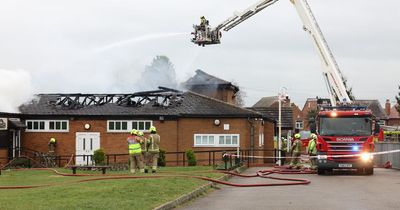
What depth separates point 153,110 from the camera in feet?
131

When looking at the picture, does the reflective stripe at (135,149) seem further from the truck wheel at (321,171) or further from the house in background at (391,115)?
the house in background at (391,115)

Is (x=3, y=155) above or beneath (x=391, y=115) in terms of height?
beneath

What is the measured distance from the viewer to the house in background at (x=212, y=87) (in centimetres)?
5066

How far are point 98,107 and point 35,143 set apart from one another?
14.7 ft

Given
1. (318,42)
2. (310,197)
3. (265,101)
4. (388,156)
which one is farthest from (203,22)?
(265,101)

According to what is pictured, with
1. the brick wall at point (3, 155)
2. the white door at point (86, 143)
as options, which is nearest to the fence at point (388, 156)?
the white door at point (86, 143)

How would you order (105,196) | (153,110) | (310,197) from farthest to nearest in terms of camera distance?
(153,110) < (310,197) < (105,196)

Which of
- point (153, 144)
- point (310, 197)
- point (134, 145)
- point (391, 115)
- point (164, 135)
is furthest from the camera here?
point (391, 115)

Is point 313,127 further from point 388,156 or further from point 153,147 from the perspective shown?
point 388,156

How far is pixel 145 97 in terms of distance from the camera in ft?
134

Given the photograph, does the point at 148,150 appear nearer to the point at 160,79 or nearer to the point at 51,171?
the point at 51,171

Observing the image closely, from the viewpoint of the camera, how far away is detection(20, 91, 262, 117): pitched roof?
39094 mm

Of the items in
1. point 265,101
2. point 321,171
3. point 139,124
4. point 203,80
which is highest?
point 265,101

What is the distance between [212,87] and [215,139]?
41.0ft
